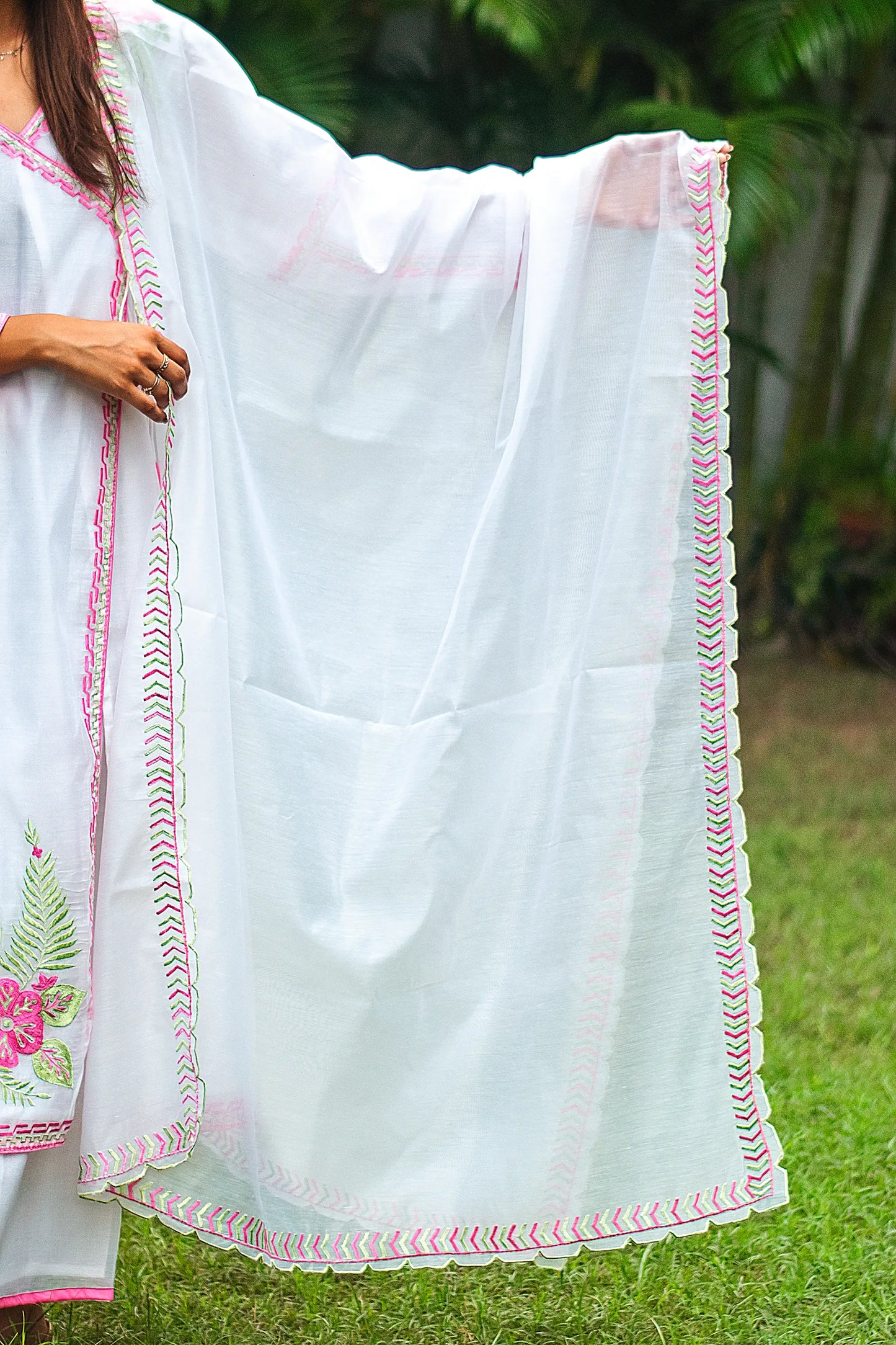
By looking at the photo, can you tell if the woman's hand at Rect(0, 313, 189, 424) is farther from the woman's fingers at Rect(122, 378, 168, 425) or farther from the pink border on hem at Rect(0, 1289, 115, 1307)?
the pink border on hem at Rect(0, 1289, 115, 1307)

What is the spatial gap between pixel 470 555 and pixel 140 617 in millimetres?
420

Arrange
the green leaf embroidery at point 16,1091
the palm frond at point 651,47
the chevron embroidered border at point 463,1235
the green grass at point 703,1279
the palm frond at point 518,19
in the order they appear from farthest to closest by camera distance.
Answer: the palm frond at point 651,47 < the palm frond at point 518,19 < the green grass at point 703,1279 < the chevron embroidered border at point 463,1235 < the green leaf embroidery at point 16,1091

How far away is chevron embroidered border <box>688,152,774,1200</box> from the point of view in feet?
6.11

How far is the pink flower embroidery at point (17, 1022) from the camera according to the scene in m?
1.73

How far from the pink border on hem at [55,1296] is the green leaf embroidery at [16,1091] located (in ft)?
0.85

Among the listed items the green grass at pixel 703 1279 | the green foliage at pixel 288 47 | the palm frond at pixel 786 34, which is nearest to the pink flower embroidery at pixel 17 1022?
the green grass at pixel 703 1279

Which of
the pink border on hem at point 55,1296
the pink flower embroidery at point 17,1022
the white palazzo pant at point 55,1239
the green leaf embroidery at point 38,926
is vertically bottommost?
the pink border on hem at point 55,1296

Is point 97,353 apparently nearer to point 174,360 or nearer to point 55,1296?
point 174,360

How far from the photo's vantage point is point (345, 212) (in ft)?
6.63

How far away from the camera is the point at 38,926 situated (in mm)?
1737

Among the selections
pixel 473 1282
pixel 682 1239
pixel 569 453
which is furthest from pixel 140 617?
pixel 682 1239

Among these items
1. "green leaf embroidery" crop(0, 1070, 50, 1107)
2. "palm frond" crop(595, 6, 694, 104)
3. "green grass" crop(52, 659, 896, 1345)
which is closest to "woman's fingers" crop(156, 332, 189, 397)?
"green leaf embroidery" crop(0, 1070, 50, 1107)

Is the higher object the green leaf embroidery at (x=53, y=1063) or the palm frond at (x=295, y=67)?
the palm frond at (x=295, y=67)

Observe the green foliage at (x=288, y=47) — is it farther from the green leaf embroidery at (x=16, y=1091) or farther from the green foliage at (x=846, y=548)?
the green leaf embroidery at (x=16, y=1091)
